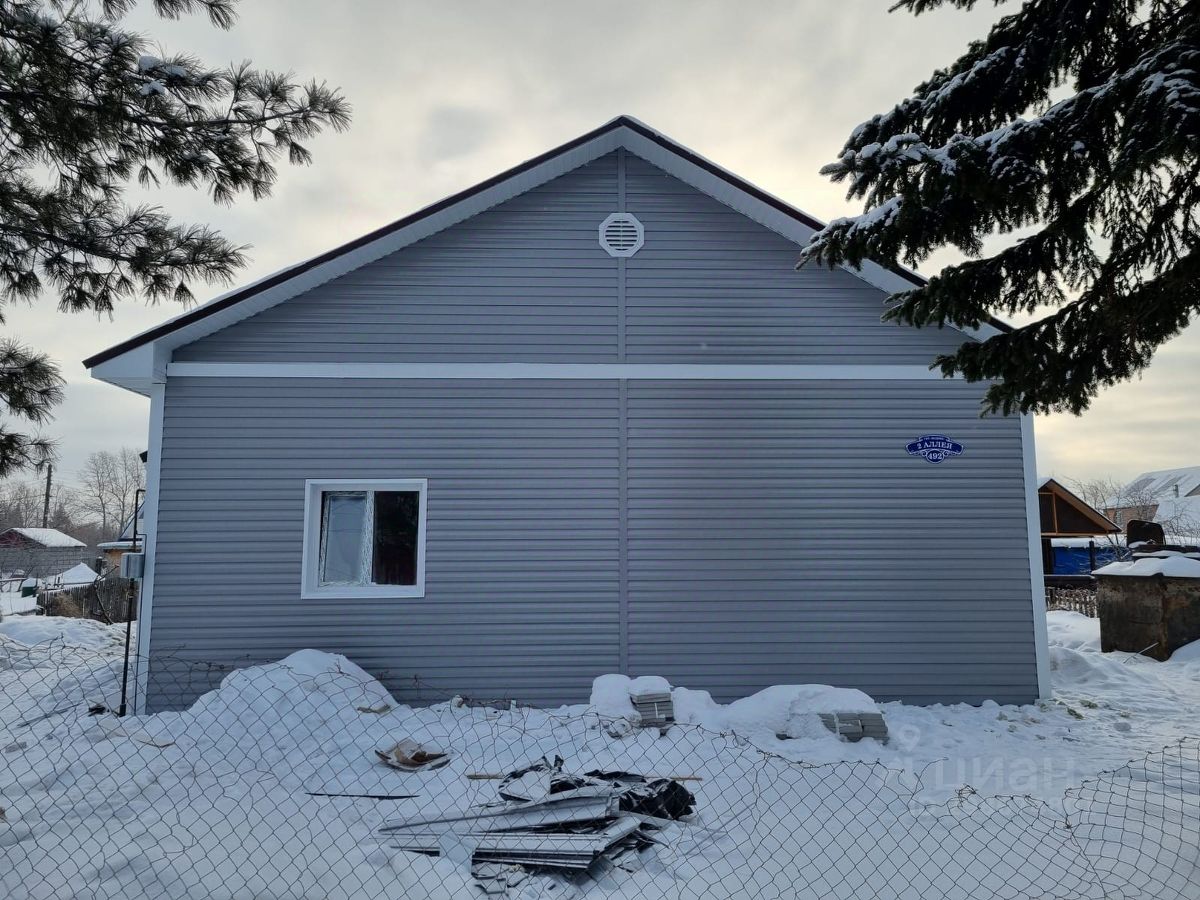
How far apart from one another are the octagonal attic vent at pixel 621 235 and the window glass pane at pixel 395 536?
3.43 metres


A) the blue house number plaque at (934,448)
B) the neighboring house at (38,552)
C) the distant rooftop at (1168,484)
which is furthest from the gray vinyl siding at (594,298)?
the distant rooftop at (1168,484)

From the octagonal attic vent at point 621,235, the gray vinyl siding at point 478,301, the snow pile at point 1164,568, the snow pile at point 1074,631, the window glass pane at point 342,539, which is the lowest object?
the snow pile at point 1074,631

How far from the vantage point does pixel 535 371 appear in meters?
7.75

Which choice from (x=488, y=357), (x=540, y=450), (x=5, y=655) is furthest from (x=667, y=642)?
(x=5, y=655)

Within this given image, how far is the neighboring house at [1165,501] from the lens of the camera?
146 feet

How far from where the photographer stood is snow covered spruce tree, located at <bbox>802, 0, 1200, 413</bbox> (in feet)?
14.4

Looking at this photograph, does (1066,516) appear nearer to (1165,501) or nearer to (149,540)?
(149,540)

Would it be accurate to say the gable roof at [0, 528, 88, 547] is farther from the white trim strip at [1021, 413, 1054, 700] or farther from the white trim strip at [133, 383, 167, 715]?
the white trim strip at [1021, 413, 1054, 700]

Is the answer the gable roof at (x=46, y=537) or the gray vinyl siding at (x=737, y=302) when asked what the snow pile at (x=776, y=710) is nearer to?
the gray vinyl siding at (x=737, y=302)

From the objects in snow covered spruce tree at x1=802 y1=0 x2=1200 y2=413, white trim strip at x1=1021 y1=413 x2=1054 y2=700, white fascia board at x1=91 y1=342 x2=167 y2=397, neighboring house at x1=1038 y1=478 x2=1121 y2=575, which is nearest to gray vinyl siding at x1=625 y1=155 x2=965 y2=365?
white trim strip at x1=1021 y1=413 x2=1054 y2=700

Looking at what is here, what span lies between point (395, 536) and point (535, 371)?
2.29 metres

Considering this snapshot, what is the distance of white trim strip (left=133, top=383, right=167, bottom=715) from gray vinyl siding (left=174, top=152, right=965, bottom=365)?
1.09m

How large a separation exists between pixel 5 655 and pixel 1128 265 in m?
13.5

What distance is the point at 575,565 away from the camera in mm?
7543
